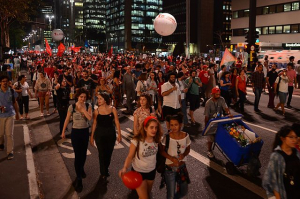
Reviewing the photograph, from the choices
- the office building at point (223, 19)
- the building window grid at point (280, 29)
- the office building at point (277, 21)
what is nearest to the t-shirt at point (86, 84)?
the office building at point (277, 21)

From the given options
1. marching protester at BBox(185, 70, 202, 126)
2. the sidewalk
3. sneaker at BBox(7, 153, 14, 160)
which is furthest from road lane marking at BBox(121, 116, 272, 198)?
sneaker at BBox(7, 153, 14, 160)

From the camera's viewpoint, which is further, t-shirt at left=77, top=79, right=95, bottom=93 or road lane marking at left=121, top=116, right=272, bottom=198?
t-shirt at left=77, top=79, right=95, bottom=93

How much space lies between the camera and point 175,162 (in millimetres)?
4090

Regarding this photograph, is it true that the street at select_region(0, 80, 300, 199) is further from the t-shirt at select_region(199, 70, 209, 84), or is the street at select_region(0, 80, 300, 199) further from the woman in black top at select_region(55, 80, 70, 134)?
the t-shirt at select_region(199, 70, 209, 84)

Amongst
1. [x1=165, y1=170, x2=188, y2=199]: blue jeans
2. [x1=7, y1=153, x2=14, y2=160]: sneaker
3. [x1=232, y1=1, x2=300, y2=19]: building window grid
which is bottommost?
[x1=7, y1=153, x2=14, y2=160]: sneaker

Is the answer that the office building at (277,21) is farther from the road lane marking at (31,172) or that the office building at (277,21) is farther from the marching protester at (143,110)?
the marching protester at (143,110)

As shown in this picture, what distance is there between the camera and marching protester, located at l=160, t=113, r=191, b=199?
13.6 ft

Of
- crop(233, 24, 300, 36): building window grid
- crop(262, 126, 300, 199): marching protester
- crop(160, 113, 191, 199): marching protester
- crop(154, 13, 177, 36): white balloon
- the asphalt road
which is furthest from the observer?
crop(233, 24, 300, 36): building window grid

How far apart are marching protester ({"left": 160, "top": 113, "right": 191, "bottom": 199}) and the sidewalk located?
1973mm

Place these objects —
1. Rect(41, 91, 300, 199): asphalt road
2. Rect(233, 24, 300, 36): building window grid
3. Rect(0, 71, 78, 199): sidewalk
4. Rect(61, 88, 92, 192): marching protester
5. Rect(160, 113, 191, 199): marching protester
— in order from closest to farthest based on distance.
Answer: Rect(160, 113, 191, 199): marching protester < Rect(41, 91, 300, 199): asphalt road < Rect(0, 71, 78, 199): sidewalk < Rect(61, 88, 92, 192): marching protester < Rect(233, 24, 300, 36): building window grid

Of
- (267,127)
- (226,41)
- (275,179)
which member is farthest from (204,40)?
(275,179)

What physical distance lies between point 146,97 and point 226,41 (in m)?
102

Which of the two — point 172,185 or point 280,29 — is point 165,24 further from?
point 280,29

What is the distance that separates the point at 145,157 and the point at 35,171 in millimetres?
3398
